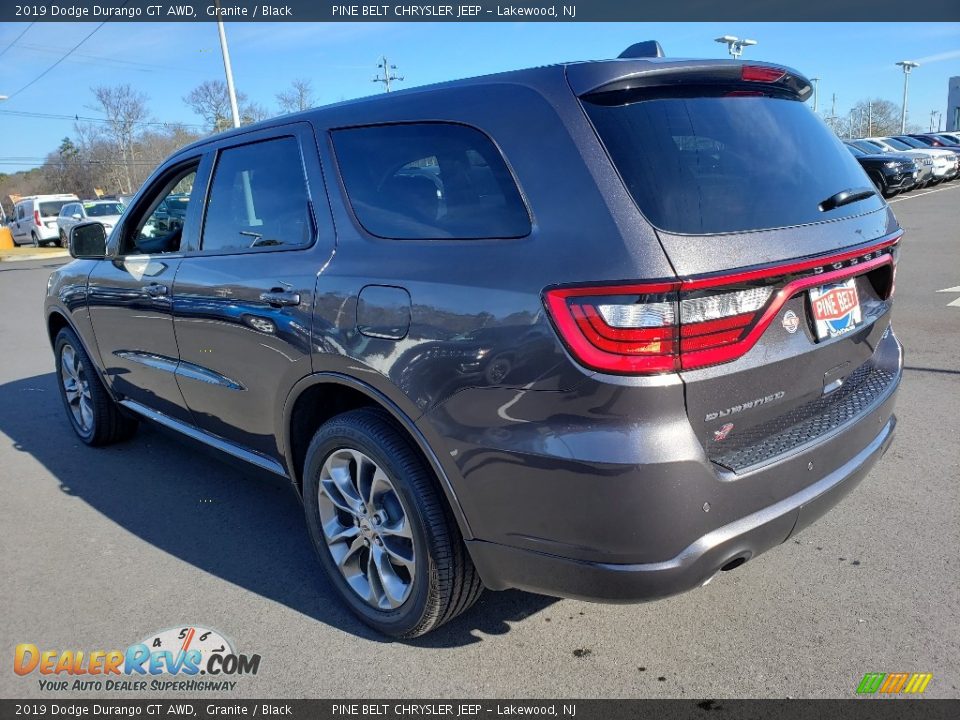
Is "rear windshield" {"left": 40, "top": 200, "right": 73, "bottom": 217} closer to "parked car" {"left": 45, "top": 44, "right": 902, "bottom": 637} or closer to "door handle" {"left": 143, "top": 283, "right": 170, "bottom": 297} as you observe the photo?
"door handle" {"left": 143, "top": 283, "right": 170, "bottom": 297}

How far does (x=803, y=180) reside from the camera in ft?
7.89

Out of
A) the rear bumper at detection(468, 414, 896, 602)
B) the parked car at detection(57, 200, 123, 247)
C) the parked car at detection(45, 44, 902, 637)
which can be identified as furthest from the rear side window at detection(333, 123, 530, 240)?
the parked car at detection(57, 200, 123, 247)

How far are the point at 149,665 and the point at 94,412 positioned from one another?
258cm

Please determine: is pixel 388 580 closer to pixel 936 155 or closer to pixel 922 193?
pixel 922 193

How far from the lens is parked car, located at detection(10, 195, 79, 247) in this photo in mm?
28281

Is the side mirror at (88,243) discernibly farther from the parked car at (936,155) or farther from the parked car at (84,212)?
the parked car at (936,155)

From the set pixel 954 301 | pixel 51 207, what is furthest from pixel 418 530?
pixel 51 207

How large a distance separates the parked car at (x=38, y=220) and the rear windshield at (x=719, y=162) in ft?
102

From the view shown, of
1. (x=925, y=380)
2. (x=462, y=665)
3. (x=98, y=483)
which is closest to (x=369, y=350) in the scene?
(x=462, y=665)

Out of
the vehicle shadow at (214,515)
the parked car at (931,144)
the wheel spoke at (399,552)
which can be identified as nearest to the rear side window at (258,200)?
the vehicle shadow at (214,515)

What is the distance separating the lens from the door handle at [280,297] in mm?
2812

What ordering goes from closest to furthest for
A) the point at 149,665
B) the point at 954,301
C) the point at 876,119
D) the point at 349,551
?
the point at 149,665 < the point at 349,551 < the point at 954,301 < the point at 876,119

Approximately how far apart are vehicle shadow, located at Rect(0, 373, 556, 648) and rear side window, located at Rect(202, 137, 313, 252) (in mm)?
1080

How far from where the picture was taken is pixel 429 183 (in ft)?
8.38
